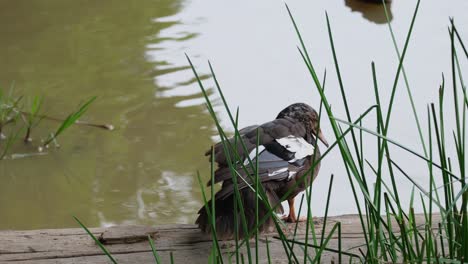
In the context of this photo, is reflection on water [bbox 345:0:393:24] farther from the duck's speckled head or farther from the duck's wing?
the duck's wing

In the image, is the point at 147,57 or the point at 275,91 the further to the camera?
the point at 147,57

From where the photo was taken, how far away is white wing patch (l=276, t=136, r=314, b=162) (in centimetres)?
349

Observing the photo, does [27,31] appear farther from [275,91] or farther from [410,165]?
[410,165]

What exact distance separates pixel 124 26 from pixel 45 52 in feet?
2.63

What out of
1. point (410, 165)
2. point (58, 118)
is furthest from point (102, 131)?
point (410, 165)

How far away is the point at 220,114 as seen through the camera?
19.4ft

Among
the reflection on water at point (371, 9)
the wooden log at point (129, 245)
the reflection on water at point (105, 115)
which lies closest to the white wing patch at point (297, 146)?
the wooden log at point (129, 245)

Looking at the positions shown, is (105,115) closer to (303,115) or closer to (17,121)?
(17,121)

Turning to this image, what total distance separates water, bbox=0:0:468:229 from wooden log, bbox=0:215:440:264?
1.66 meters

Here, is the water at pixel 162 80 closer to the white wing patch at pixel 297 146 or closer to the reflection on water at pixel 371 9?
the reflection on water at pixel 371 9

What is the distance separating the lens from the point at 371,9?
26.2ft

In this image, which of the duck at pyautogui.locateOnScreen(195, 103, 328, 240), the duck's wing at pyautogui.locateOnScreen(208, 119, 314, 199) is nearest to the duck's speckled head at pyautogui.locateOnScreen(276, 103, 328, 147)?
the duck at pyautogui.locateOnScreen(195, 103, 328, 240)

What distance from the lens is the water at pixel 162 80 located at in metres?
5.08

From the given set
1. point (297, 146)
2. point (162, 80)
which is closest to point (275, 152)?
point (297, 146)
